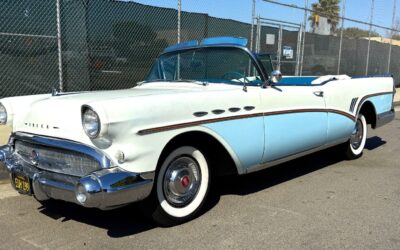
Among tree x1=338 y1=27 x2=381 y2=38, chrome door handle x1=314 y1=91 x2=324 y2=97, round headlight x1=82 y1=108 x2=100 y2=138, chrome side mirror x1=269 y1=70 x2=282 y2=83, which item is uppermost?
tree x1=338 y1=27 x2=381 y2=38

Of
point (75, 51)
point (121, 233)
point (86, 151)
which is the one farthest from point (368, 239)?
point (75, 51)

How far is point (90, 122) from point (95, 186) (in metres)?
0.49

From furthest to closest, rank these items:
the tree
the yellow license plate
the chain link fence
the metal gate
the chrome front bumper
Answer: the tree → the metal gate → the chain link fence → the yellow license plate → the chrome front bumper

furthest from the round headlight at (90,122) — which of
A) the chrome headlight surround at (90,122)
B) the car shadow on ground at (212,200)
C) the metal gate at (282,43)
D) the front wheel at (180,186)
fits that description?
the metal gate at (282,43)

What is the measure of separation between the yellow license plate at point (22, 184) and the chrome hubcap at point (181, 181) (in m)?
1.11

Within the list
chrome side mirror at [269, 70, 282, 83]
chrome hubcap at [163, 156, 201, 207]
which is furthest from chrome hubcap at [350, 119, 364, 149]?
chrome hubcap at [163, 156, 201, 207]

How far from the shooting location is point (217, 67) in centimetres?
496

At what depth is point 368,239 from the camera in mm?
3723

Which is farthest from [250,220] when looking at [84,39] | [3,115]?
[84,39]

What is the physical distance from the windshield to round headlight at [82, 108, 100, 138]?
1.69 metres

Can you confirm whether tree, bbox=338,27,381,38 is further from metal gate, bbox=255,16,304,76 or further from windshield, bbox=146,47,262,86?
windshield, bbox=146,47,262,86

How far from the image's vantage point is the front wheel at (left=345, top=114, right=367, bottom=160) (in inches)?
261

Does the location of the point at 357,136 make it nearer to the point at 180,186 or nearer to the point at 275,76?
the point at 275,76

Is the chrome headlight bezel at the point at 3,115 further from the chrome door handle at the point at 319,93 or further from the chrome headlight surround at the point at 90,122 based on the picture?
the chrome door handle at the point at 319,93
